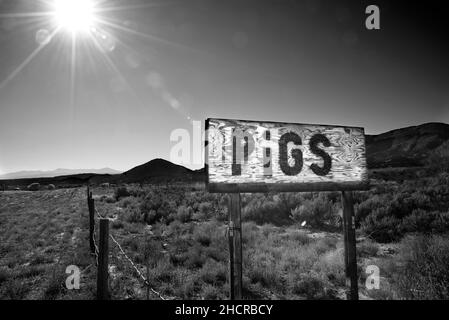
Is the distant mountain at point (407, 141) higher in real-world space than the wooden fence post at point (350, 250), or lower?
higher

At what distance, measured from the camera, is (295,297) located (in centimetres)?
586

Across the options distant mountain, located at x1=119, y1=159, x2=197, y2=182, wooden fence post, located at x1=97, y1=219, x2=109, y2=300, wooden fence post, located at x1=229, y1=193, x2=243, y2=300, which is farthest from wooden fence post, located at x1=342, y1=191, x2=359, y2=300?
distant mountain, located at x1=119, y1=159, x2=197, y2=182

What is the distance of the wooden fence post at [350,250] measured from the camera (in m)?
4.68

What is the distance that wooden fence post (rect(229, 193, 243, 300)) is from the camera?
4.06m

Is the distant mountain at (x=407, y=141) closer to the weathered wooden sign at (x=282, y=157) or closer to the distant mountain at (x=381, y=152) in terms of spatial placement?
the distant mountain at (x=381, y=152)

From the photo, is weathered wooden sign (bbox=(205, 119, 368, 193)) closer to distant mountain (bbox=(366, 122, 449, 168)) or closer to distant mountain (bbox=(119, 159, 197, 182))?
distant mountain (bbox=(366, 122, 449, 168))

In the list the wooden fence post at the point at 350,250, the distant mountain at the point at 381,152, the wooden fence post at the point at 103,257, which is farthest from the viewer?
the distant mountain at the point at 381,152

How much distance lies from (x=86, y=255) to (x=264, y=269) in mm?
5626

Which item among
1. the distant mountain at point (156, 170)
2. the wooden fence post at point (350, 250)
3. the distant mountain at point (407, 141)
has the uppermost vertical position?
the distant mountain at point (407, 141)

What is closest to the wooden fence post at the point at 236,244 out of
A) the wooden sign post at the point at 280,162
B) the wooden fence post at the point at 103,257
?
the wooden sign post at the point at 280,162

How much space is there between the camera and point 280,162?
177 inches

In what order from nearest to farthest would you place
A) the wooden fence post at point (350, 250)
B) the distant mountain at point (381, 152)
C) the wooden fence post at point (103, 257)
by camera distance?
the wooden fence post at point (103, 257) → the wooden fence post at point (350, 250) → the distant mountain at point (381, 152)

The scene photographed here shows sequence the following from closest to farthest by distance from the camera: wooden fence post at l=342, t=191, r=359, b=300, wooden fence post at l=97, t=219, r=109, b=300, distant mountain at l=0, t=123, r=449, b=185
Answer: wooden fence post at l=97, t=219, r=109, b=300
wooden fence post at l=342, t=191, r=359, b=300
distant mountain at l=0, t=123, r=449, b=185

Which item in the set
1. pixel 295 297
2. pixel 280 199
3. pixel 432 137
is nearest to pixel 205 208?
pixel 280 199
